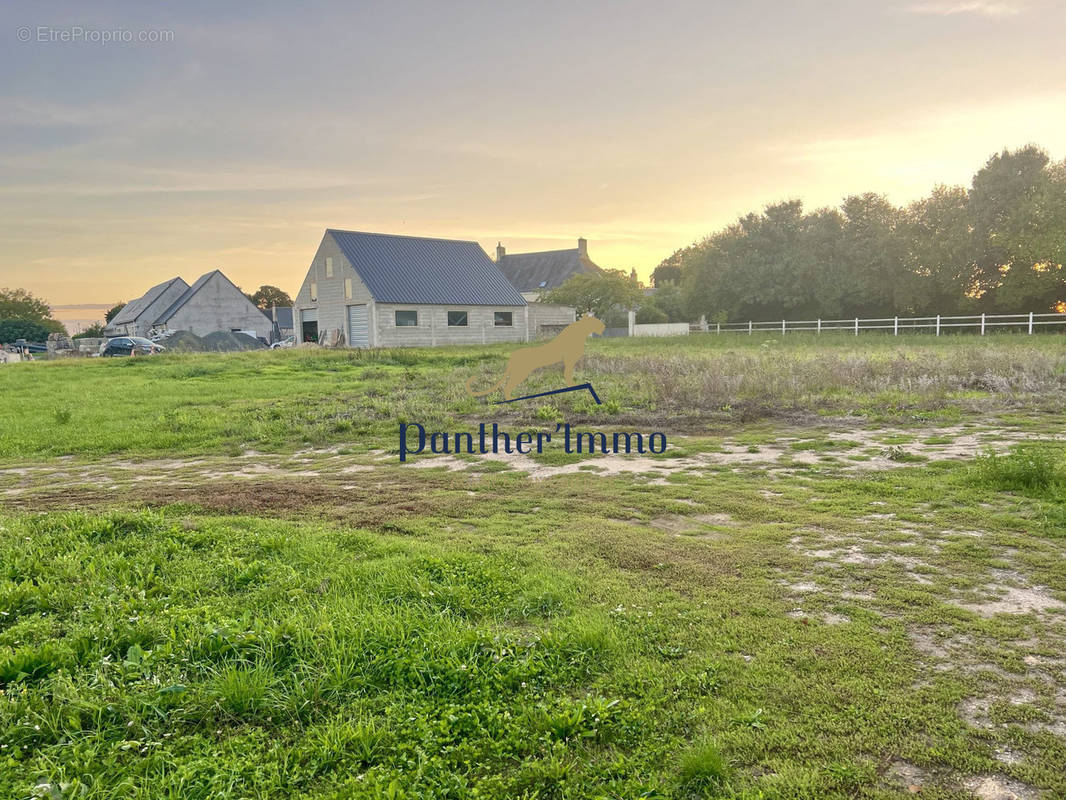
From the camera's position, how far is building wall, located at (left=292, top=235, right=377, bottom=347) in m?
31.2

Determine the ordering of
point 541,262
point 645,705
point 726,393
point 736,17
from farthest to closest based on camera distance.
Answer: point 541,262, point 736,17, point 726,393, point 645,705

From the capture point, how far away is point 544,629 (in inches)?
120

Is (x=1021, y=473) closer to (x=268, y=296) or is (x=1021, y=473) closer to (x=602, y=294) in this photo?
(x=602, y=294)

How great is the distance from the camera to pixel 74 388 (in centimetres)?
1453

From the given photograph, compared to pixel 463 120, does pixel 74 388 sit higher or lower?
lower

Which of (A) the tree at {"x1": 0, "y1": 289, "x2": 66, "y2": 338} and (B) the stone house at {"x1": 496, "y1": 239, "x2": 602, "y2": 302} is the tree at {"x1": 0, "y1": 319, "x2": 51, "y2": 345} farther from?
(B) the stone house at {"x1": 496, "y1": 239, "x2": 602, "y2": 302}

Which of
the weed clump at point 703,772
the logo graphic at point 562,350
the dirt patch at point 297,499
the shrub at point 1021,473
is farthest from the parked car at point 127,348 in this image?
the weed clump at point 703,772

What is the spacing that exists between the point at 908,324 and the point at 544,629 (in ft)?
115

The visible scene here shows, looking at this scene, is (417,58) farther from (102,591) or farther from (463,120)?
(102,591)

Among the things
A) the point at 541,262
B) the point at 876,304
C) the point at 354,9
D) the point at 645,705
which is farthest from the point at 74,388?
the point at 541,262

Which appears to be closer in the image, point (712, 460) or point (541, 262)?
point (712, 460)

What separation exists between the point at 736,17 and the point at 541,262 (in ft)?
143

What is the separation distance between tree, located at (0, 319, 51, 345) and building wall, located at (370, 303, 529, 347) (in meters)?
48.8

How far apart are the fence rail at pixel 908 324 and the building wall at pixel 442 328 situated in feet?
44.1
